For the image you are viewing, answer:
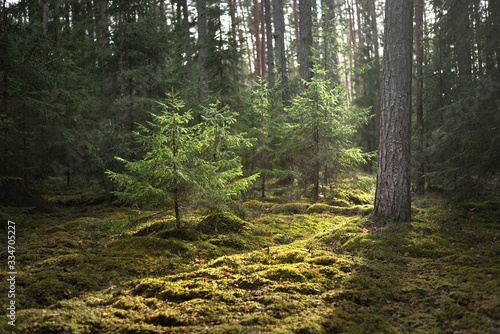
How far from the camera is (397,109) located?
27.3ft

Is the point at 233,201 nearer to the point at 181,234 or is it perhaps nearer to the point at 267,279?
the point at 181,234

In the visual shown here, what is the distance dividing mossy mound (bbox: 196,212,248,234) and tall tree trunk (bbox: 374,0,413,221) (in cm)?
357

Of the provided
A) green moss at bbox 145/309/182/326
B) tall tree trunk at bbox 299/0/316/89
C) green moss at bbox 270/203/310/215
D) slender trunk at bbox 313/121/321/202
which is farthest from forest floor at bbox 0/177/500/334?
tall tree trunk at bbox 299/0/316/89

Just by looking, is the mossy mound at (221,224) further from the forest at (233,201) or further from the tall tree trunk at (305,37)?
the tall tree trunk at (305,37)

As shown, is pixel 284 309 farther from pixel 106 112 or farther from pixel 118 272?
pixel 106 112

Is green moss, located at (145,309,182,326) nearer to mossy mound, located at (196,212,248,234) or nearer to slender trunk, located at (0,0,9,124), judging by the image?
mossy mound, located at (196,212,248,234)

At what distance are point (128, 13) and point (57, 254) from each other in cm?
936

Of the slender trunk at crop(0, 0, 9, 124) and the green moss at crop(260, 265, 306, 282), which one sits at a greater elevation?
the slender trunk at crop(0, 0, 9, 124)

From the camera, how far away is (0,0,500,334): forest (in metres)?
4.63

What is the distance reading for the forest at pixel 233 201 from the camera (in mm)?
4629

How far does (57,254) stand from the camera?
656 centimetres

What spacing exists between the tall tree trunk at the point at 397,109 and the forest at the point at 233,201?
0.11ft

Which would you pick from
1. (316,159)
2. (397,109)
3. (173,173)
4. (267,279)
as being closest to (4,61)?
(173,173)

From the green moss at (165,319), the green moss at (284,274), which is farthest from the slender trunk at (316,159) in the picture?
the green moss at (165,319)
